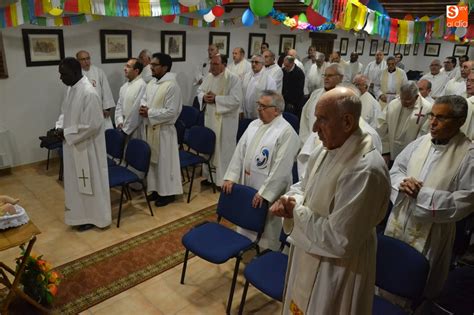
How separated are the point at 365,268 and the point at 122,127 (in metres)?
4.07

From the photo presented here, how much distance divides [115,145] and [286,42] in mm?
7419

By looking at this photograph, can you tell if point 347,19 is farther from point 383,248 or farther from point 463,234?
point 383,248

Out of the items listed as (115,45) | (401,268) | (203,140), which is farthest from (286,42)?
(401,268)

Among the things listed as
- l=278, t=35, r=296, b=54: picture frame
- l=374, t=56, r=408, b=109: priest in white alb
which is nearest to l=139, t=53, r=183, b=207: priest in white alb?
l=374, t=56, r=408, b=109: priest in white alb

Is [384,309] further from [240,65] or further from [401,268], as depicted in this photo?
[240,65]

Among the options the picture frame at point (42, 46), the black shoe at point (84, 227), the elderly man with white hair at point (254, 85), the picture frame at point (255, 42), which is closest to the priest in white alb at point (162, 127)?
the black shoe at point (84, 227)

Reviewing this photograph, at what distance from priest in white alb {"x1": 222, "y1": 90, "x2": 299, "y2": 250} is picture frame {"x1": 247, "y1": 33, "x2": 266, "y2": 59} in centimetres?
646

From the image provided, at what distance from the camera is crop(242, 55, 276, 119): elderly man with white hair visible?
6591 millimetres

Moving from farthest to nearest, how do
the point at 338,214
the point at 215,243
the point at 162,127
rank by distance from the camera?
1. the point at 162,127
2. the point at 215,243
3. the point at 338,214

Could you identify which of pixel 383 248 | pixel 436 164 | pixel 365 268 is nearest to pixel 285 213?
pixel 365 268

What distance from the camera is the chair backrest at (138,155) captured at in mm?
4523

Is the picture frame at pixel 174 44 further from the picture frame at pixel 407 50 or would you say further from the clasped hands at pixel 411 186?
the picture frame at pixel 407 50

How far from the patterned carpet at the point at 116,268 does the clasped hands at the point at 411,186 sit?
7.52 ft

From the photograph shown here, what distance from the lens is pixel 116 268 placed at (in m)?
3.69
